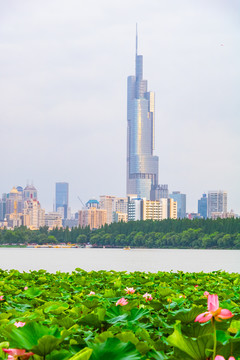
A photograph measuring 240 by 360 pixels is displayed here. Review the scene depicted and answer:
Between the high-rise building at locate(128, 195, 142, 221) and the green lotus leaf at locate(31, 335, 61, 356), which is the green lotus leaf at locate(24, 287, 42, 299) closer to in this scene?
the green lotus leaf at locate(31, 335, 61, 356)

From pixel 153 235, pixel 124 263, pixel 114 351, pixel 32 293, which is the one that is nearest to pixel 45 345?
pixel 114 351

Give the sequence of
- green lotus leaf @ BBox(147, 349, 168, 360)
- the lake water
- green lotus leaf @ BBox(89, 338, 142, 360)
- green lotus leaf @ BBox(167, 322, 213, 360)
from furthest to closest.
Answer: the lake water → green lotus leaf @ BBox(147, 349, 168, 360) → green lotus leaf @ BBox(167, 322, 213, 360) → green lotus leaf @ BBox(89, 338, 142, 360)

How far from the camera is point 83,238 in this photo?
352 feet

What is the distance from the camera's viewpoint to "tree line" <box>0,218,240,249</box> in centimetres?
8288

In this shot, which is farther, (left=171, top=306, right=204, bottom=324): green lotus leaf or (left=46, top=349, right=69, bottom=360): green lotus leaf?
(left=171, top=306, right=204, bottom=324): green lotus leaf

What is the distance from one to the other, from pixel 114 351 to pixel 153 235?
94.2 meters

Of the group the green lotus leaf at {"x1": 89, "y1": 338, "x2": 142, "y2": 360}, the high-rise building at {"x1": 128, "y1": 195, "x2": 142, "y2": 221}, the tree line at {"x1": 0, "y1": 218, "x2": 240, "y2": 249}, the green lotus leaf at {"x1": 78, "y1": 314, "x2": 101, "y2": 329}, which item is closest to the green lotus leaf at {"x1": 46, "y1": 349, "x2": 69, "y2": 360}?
the green lotus leaf at {"x1": 89, "y1": 338, "x2": 142, "y2": 360}

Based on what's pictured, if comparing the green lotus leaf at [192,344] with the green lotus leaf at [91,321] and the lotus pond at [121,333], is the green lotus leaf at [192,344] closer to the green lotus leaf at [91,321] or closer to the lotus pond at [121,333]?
the lotus pond at [121,333]

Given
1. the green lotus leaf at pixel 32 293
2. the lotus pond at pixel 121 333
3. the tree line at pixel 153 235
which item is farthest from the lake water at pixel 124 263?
the tree line at pixel 153 235

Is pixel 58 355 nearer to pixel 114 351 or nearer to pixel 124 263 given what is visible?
pixel 114 351

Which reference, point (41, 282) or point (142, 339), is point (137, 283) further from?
point (142, 339)

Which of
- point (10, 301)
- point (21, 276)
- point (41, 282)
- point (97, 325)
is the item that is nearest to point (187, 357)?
point (97, 325)

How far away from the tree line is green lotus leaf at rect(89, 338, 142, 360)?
268 feet

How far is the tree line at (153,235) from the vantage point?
82.9 metres
